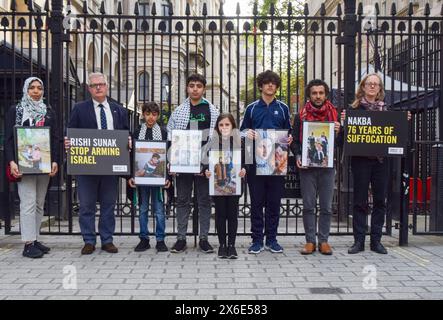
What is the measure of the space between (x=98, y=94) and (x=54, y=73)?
224 cm

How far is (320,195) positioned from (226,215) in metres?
1.25

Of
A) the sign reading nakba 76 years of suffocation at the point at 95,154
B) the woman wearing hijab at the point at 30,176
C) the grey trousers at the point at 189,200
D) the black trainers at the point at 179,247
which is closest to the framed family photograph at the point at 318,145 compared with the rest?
the grey trousers at the point at 189,200

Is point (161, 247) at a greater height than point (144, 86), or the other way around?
point (144, 86)

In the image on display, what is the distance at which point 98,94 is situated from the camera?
22.3ft

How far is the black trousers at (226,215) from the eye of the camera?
21.7 feet

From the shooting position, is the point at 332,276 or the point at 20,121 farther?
the point at 20,121

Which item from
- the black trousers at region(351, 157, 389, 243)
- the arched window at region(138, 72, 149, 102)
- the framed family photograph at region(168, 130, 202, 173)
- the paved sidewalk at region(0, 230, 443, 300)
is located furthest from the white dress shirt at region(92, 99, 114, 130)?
the black trousers at region(351, 157, 389, 243)

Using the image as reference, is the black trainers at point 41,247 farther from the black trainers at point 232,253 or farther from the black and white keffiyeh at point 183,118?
the black trainers at point 232,253

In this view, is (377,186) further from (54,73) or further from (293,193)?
(54,73)

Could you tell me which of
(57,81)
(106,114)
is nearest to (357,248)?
(106,114)

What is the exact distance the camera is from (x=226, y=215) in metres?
6.66

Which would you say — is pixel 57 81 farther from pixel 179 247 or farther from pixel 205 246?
pixel 205 246
